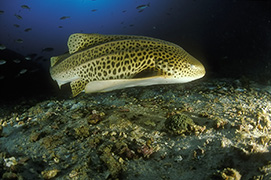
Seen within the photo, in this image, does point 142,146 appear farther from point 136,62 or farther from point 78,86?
point 78,86

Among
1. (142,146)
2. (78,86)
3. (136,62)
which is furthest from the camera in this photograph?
(78,86)

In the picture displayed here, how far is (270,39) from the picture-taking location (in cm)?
1997

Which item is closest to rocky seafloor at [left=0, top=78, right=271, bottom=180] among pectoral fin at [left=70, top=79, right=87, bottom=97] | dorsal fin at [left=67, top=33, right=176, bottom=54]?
pectoral fin at [left=70, top=79, right=87, bottom=97]

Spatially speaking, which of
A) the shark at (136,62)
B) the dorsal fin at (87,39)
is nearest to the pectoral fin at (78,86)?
the shark at (136,62)

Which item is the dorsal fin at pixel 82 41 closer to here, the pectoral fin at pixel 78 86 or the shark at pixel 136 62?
the shark at pixel 136 62

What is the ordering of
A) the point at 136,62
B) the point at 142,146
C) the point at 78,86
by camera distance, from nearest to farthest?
the point at 142,146
the point at 136,62
the point at 78,86

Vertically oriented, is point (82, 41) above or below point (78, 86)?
above

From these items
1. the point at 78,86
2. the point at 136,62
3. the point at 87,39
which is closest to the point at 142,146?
the point at 136,62

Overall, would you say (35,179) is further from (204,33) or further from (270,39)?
(204,33)

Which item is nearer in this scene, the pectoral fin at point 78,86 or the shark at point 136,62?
the shark at point 136,62

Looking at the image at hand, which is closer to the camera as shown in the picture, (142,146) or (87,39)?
(142,146)

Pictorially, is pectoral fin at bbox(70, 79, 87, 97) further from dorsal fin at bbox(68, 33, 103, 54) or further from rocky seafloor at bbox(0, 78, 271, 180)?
dorsal fin at bbox(68, 33, 103, 54)

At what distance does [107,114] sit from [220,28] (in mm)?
50713

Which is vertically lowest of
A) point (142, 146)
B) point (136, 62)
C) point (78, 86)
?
point (142, 146)
